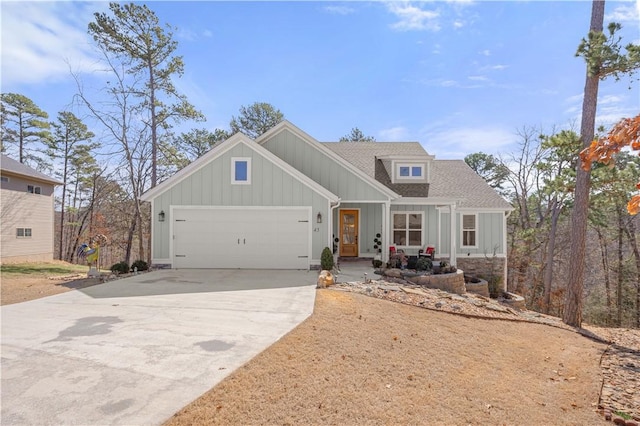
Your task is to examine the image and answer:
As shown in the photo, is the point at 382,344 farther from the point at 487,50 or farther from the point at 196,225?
the point at 487,50

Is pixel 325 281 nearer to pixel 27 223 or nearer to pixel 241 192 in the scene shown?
pixel 241 192

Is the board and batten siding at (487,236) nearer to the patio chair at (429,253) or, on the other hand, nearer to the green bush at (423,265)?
the patio chair at (429,253)

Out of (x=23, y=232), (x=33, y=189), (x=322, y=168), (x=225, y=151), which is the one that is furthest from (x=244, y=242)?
(x=33, y=189)

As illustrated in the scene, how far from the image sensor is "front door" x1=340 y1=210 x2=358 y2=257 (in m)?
14.9

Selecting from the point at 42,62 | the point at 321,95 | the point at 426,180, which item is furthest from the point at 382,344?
the point at 42,62

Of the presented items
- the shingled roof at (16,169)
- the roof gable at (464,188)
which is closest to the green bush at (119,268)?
the shingled roof at (16,169)

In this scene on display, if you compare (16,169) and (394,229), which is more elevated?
(16,169)

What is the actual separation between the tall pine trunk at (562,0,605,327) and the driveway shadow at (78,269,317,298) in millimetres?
7815

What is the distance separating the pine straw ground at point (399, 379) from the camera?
3312 millimetres

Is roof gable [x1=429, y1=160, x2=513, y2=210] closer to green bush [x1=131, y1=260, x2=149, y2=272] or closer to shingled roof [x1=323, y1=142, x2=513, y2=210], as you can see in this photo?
shingled roof [x1=323, y1=142, x2=513, y2=210]

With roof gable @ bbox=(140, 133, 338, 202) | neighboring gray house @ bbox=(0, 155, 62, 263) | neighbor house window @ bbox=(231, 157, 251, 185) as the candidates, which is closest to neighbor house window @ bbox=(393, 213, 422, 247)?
roof gable @ bbox=(140, 133, 338, 202)

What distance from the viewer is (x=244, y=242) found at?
1184 cm

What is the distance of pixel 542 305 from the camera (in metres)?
19.8

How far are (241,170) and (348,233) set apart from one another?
576cm
